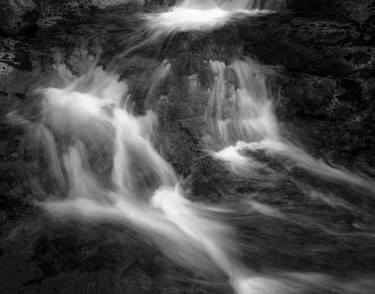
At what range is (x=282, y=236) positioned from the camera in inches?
178

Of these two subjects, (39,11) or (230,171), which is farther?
(39,11)

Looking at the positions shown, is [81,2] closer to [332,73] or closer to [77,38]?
[77,38]

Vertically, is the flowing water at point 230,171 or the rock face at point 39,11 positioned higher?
the rock face at point 39,11

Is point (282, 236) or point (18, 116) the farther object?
point (18, 116)

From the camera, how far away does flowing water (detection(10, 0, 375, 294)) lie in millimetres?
4195

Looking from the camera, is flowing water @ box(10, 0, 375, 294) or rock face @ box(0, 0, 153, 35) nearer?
flowing water @ box(10, 0, 375, 294)

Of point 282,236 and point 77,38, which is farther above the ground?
point 77,38

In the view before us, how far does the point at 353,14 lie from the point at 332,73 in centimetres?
126

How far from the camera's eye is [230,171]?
18.2ft

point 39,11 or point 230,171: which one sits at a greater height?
A: point 39,11

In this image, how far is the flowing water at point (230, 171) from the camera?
420cm

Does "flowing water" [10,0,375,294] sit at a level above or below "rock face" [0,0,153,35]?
below

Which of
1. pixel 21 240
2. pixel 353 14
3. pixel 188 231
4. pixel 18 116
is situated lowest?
pixel 21 240

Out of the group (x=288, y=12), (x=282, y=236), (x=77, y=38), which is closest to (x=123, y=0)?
(x=77, y=38)
